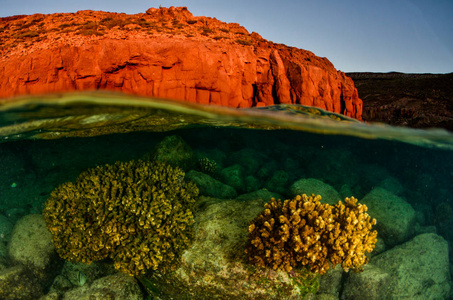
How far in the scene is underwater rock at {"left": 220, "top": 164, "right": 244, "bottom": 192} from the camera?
9781 millimetres

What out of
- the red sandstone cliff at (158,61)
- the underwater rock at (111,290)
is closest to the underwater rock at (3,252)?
the underwater rock at (111,290)

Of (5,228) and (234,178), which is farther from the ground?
(234,178)

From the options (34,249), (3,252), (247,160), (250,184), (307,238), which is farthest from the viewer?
(247,160)

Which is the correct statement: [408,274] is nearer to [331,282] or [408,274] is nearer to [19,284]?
[331,282]

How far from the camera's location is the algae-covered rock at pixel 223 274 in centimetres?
481

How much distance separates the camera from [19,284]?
689 cm

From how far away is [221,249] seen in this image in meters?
5.29

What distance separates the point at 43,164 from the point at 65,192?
33.6 feet

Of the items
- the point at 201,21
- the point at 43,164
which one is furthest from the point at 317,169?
the point at 43,164

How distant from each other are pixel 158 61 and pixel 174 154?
6252mm

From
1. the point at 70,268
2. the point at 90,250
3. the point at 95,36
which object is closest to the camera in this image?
the point at 90,250

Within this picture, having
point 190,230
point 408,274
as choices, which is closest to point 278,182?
point 408,274

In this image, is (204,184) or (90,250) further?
(204,184)

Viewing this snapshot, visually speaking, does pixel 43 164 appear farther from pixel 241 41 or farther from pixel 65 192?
pixel 241 41
